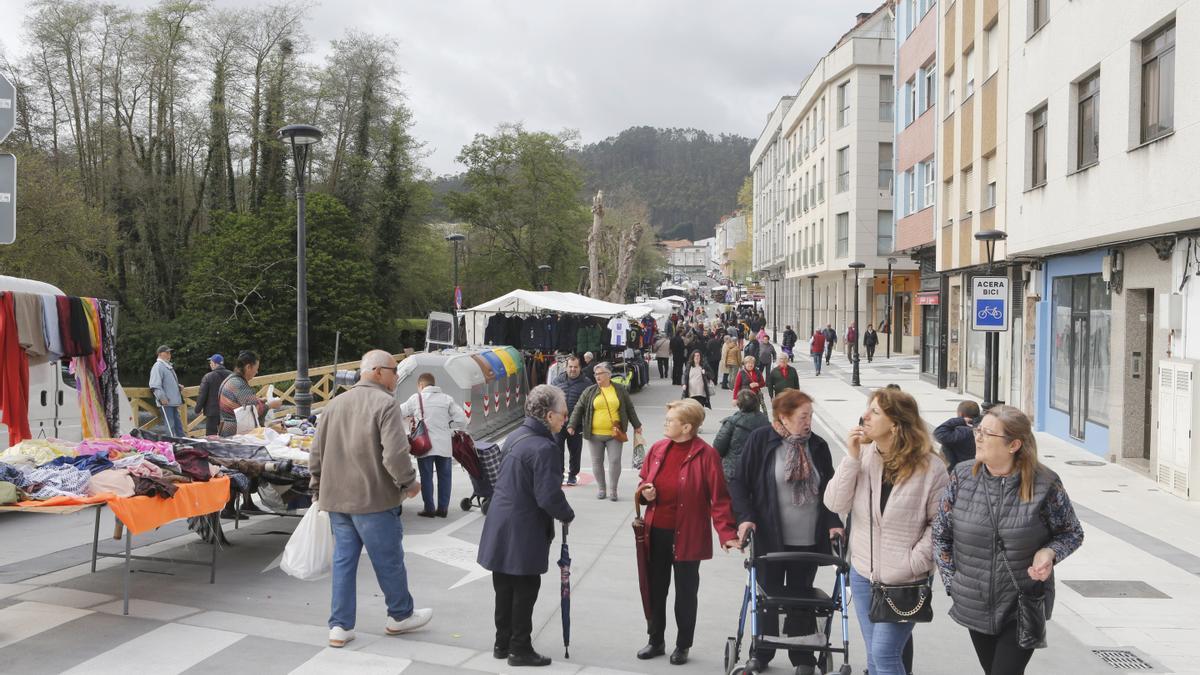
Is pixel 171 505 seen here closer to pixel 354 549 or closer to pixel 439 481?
pixel 354 549

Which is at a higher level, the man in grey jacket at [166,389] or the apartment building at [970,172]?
the apartment building at [970,172]

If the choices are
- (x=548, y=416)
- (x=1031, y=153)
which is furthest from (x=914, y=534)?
(x=1031, y=153)

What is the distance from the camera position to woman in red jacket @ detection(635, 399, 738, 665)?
6.01 meters

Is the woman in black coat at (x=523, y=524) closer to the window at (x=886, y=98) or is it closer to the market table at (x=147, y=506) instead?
the market table at (x=147, y=506)

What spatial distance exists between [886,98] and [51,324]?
42773mm

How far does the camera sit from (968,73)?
82.3 feet

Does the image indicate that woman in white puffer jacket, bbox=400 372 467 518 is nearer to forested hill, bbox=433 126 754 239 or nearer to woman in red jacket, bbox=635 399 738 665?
woman in red jacket, bbox=635 399 738 665

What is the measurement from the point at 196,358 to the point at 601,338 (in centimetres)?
2184

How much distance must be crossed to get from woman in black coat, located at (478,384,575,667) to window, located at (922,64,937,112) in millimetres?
26632

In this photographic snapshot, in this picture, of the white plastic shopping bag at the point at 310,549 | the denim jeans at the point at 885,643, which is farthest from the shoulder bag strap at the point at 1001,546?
the white plastic shopping bag at the point at 310,549

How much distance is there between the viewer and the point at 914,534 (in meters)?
4.77

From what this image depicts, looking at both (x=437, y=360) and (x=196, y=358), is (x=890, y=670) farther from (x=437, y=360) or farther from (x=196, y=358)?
(x=196, y=358)

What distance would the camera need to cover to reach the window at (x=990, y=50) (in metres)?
22.5

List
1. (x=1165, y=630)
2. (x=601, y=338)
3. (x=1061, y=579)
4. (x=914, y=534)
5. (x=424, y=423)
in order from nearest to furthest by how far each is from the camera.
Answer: (x=914, y=534) < (x=1165, y=630) < (x=1061, y=579) < (x=424, y=423) < (x=601, y=338)
